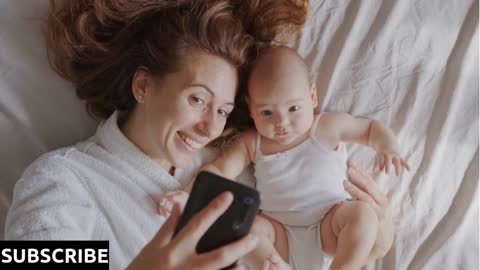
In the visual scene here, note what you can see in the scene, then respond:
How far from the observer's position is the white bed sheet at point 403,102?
1362 millimetres

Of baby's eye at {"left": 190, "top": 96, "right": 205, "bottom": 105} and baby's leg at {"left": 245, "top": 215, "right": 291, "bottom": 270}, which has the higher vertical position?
baby's eye at {"left": 190, "top": 96, "right": 205, "bottom": 105}

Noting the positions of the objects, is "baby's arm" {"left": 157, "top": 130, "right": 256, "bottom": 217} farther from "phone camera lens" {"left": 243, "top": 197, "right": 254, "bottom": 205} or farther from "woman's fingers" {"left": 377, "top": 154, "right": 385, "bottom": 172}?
"phone camera lens" {"left": 243, "top": 197, "right": 254, "bottom": 205}

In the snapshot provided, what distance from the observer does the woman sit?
1.18 meters

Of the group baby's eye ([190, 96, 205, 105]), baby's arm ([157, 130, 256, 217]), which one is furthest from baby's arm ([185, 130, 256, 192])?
baby's eye ([190, 96, 205, 105])

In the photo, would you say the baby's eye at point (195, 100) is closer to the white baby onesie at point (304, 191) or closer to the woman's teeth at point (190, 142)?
the woman's teeth at point (190, 142)

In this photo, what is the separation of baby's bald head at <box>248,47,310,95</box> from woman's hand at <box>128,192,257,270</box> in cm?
50

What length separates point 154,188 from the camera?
1287 millimetres

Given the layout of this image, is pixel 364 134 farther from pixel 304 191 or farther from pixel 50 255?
pixel 50 255

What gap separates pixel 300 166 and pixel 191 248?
58 centimetres

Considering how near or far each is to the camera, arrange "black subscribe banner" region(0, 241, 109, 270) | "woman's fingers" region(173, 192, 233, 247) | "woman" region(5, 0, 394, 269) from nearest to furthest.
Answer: "woman's fingers" region(173, 192, 233, 247)
"black subscribe banner" region(0, 241, 109, 270)
"woman" region(5, 0, 394, 269)

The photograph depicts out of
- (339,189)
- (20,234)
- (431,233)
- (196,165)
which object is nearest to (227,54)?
(196,165)

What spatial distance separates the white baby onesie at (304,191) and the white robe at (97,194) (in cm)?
21

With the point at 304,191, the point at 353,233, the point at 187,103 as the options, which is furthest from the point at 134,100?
the point at 353,233

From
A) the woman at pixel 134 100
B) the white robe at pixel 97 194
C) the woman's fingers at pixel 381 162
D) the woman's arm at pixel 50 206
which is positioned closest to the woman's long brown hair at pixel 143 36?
the woman at pixel 134 100
